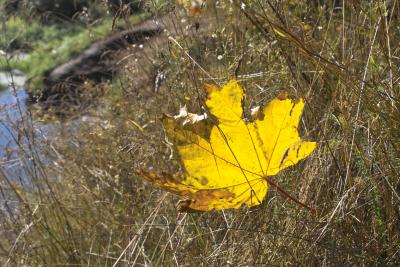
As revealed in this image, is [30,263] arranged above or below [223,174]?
below

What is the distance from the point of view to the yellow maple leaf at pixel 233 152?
1.08m

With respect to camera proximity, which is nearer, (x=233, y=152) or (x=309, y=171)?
(x=233, y=152)

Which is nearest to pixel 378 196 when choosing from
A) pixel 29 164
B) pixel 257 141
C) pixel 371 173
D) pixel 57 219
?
pixel 371 173

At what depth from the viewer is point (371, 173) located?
1198 millimetres

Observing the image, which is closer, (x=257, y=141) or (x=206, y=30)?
(x=257, y=141)

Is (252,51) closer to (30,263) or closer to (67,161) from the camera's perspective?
(30,263)

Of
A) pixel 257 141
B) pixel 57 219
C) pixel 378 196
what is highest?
pixel 257 141

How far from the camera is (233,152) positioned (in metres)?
1.11

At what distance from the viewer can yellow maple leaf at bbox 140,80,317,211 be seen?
108cm

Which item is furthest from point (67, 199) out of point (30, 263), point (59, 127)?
point (59, 127)

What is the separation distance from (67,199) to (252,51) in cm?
98

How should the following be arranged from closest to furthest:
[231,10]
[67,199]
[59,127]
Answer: [231,10] < [67,199] < [59,127]

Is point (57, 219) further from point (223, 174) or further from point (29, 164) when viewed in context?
point (223, 174)

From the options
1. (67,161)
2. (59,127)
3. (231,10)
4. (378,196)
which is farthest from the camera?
(59,127)
